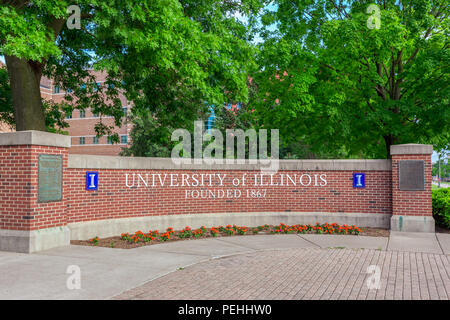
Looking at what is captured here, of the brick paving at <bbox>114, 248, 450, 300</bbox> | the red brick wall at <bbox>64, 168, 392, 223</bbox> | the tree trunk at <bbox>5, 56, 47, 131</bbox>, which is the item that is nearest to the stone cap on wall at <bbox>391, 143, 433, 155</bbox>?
the red brick wall at <bbox>64, 168, 392, 223</bbox>

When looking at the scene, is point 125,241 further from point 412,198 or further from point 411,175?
point 411,175

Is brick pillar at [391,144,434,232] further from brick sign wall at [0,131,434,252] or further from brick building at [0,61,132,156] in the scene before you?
brick building at [0,61,132,156]

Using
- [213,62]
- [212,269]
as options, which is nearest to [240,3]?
[213,62]

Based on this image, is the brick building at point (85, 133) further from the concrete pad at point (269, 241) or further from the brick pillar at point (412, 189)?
the brick pillar at point (412, 189)

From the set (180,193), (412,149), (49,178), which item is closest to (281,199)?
(180,193)

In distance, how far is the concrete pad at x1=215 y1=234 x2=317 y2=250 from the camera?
377 inches

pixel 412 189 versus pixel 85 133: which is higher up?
pixel 85 133

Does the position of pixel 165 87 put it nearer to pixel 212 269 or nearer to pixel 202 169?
pixel 202 169

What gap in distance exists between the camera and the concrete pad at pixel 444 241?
9.38 metres

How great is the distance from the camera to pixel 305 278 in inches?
261

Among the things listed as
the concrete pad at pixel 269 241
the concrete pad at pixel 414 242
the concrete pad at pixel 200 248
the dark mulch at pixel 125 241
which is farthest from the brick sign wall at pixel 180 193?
the concrete pad at pixel 200 248

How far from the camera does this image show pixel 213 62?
13188mm

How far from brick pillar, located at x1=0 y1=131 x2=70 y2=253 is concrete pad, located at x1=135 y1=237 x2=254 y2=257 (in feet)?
7.22

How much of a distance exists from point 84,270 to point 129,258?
121 centimetres
